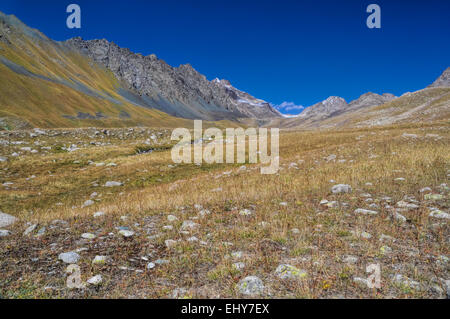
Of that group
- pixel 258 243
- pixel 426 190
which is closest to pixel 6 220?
pixel 258 243

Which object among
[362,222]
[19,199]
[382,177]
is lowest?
[19,199]

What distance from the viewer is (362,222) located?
657 centimetres

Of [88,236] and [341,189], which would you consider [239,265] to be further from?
[341,189]

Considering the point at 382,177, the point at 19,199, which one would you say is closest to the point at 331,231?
the point at 382,177

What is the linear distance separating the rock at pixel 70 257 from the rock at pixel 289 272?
14.4 feet

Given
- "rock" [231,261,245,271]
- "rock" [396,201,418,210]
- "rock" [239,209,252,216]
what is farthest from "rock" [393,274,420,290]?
"rock" [239,209,252,216]

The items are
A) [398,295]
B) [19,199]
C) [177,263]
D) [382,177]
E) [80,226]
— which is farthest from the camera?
[19,199]

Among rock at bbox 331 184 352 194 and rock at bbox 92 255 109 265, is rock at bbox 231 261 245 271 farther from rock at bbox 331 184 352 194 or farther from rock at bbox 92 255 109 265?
rock at bbox 331 184 352 194

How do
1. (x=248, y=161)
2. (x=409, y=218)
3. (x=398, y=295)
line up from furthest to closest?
(x=248, y=161)
(x=409, y=218)
(x=398, y=295)

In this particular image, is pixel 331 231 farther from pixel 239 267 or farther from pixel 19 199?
pixel 19 199

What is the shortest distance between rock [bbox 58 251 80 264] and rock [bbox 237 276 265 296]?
12.2 feet

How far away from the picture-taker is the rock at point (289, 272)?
4.32 m
